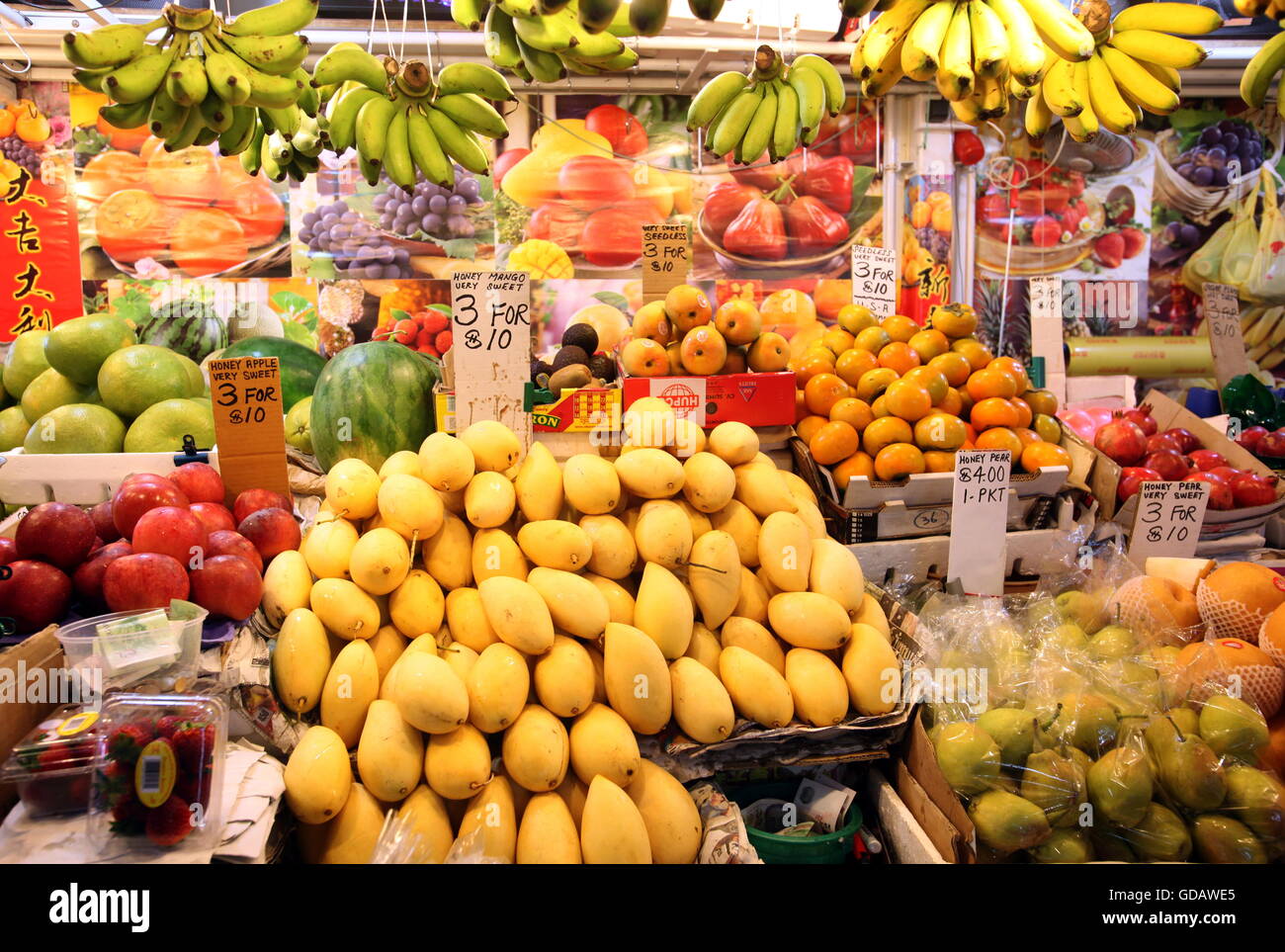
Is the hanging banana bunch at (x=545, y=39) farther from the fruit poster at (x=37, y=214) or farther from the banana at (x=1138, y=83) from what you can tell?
the fruit poster at (x=37, y=214)

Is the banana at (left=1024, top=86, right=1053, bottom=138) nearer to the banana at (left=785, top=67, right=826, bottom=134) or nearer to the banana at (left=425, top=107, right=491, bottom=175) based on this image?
the banana at (left=785, top=67, right=826, bottom=134)

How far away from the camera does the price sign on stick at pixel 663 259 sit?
251 cm

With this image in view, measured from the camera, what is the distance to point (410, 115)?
244 cm

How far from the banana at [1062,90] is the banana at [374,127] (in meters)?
1.87

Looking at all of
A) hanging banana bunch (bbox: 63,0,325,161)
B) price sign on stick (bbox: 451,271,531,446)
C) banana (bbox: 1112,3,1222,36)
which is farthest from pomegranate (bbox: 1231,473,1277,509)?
hanging banana bunch (bbox: 63,0,325,161)

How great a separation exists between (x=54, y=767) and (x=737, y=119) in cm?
250

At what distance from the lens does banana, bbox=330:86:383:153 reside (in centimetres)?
241

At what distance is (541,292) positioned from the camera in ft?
16.5

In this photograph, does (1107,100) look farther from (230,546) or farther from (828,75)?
(230,546)

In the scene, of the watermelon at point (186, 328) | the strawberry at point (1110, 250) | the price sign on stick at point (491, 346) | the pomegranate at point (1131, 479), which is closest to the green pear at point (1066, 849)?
the pomegranate at point (1131, 479)

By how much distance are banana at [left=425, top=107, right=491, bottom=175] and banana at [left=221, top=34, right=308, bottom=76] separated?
50 cm

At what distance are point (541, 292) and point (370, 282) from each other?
40.5 inches

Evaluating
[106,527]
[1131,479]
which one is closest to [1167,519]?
[1131,479]
